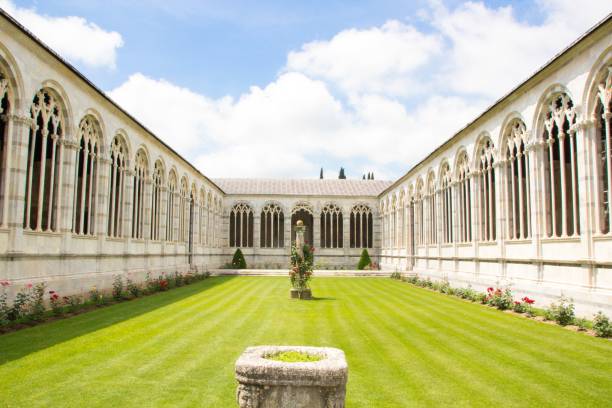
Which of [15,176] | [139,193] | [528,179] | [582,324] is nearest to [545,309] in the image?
[582,324]

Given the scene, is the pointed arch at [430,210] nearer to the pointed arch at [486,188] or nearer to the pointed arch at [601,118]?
the pointed arch at [486,188]

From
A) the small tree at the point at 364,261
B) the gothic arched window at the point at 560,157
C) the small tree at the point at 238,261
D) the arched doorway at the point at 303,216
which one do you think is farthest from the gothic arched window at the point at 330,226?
the gothic arched window at the point at 560,157

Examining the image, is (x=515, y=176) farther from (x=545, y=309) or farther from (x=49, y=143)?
(x=49, y=143)

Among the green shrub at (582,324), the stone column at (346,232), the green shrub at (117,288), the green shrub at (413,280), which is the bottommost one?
the green shrub at (413,280)

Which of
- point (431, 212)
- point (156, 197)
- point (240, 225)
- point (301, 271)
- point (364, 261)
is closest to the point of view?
point (301, 271)

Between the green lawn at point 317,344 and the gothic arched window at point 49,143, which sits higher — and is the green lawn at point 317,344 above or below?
below

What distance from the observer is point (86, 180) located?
682 inches

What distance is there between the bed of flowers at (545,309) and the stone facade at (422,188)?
0.49 metres

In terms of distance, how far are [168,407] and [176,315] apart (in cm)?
759

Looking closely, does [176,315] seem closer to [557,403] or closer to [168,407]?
[168,407]

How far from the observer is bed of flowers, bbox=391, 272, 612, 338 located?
10469 mm

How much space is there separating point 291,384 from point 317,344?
526cm

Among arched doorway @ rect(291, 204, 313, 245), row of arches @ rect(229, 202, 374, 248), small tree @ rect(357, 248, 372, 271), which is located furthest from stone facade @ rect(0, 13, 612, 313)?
arched doorway @ rect(291, 204, 313, 245)

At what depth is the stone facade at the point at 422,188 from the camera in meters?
12.3
